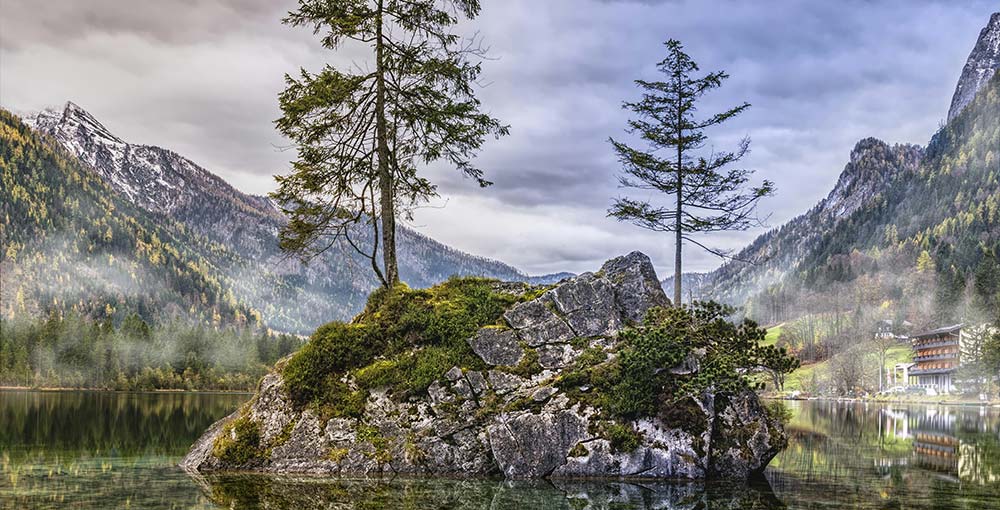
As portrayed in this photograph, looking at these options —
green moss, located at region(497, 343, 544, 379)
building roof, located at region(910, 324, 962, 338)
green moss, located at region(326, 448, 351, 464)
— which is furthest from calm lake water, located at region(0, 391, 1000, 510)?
building roof, located at region(910, 324, 962, 338)

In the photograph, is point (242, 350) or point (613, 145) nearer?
point (613, 145)

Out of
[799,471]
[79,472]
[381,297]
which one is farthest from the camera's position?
[381,297]

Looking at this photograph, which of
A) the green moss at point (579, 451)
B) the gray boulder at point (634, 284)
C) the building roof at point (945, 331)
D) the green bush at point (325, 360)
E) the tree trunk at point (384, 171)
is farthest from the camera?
the building roof at point (945, 331)

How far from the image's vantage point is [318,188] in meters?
30.6

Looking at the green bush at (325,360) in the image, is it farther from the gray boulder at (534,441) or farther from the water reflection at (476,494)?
the gray boulder at (534,441)

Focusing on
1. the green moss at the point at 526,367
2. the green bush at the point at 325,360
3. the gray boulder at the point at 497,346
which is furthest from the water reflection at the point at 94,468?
the green moss at the point at 526,367

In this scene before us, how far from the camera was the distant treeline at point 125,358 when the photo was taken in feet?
472

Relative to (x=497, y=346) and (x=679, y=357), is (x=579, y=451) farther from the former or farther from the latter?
(x=497, y=346)

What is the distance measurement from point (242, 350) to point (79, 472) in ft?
484

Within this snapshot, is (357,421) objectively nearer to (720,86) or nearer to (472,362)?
(472,362)

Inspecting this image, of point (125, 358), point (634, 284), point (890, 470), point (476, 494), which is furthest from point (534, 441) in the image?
point (125, 358)

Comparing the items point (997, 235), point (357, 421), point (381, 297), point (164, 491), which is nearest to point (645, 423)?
point (357, 421)

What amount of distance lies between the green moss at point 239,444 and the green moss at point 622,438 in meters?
11.4

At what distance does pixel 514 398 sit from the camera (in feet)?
78.4
